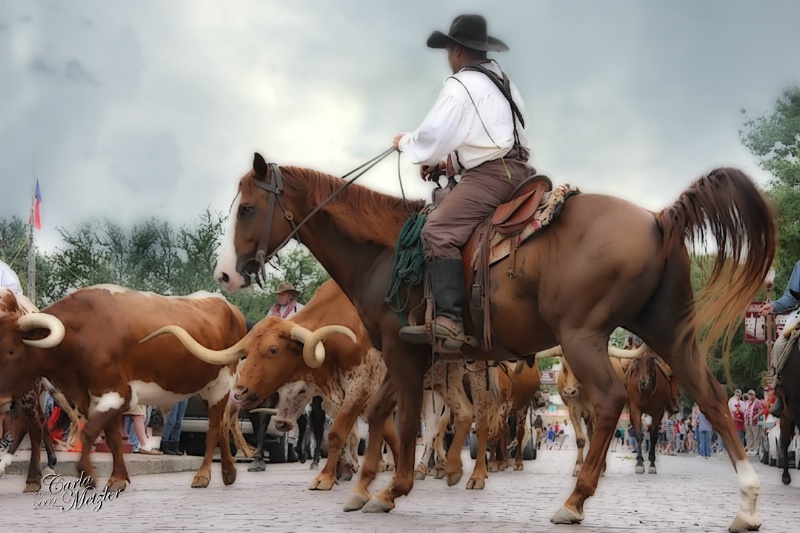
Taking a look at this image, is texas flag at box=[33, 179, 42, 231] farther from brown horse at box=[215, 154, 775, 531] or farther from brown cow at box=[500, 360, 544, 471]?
brown horse at box=[215, 154, 775, 531]

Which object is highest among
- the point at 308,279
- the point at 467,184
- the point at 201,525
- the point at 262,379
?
the point at 308,279

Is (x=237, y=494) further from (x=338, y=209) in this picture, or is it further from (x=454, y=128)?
(x=454, y=128)

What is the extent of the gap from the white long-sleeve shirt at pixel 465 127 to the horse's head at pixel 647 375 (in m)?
12.2

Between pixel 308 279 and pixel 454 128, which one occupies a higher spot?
pixel 308 279

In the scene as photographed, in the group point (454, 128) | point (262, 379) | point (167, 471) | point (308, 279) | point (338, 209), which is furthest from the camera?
point (308, 279)

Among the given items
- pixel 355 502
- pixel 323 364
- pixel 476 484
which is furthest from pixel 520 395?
pixel 355 502

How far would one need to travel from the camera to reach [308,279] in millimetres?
73812

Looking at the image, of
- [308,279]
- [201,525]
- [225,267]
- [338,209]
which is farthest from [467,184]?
[308,279]

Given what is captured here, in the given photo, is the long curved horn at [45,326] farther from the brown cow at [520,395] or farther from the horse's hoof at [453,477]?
the brown cow at [520,395]

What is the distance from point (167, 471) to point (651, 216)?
1056 centimetres

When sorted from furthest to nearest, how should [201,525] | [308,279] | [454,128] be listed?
[308,279] < [454,128] < [201,525]

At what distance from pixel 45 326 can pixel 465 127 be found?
17.0 feet

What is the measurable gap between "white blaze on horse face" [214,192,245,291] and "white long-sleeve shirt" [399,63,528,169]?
62.1 inches

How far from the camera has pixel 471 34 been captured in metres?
9.35
